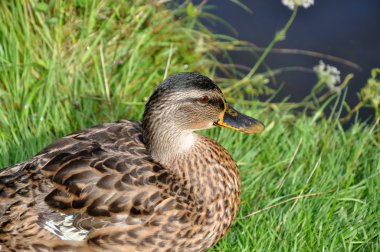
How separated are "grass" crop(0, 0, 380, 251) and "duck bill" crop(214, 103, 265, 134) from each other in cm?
52

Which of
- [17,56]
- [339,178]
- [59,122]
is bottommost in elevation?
[339,178]

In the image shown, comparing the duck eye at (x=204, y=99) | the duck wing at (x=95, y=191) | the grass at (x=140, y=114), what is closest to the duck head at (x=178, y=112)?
the duck eye at (x=204, y=99)

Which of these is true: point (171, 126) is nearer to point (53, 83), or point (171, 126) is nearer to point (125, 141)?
point (125, 141)

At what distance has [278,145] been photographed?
5.12 m

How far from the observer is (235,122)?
404 centimetres

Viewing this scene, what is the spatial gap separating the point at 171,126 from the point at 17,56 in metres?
1.65

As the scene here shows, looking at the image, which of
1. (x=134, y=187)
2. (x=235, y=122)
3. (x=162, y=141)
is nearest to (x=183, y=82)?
(x=162, y=141)

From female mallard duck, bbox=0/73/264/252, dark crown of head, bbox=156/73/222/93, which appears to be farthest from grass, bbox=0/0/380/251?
dark crown of head, bbox=156/73/222/93

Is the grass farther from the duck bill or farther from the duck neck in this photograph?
the duck neck

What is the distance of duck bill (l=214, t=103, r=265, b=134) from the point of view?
159 inches

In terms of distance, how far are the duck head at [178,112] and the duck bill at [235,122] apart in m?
0.04

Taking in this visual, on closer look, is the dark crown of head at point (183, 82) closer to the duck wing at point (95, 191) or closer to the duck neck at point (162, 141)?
the duck neck at point (162, 141)

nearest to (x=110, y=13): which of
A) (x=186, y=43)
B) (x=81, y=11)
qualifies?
(x=81, y=11)

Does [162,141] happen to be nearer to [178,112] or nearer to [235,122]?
[178,112]
